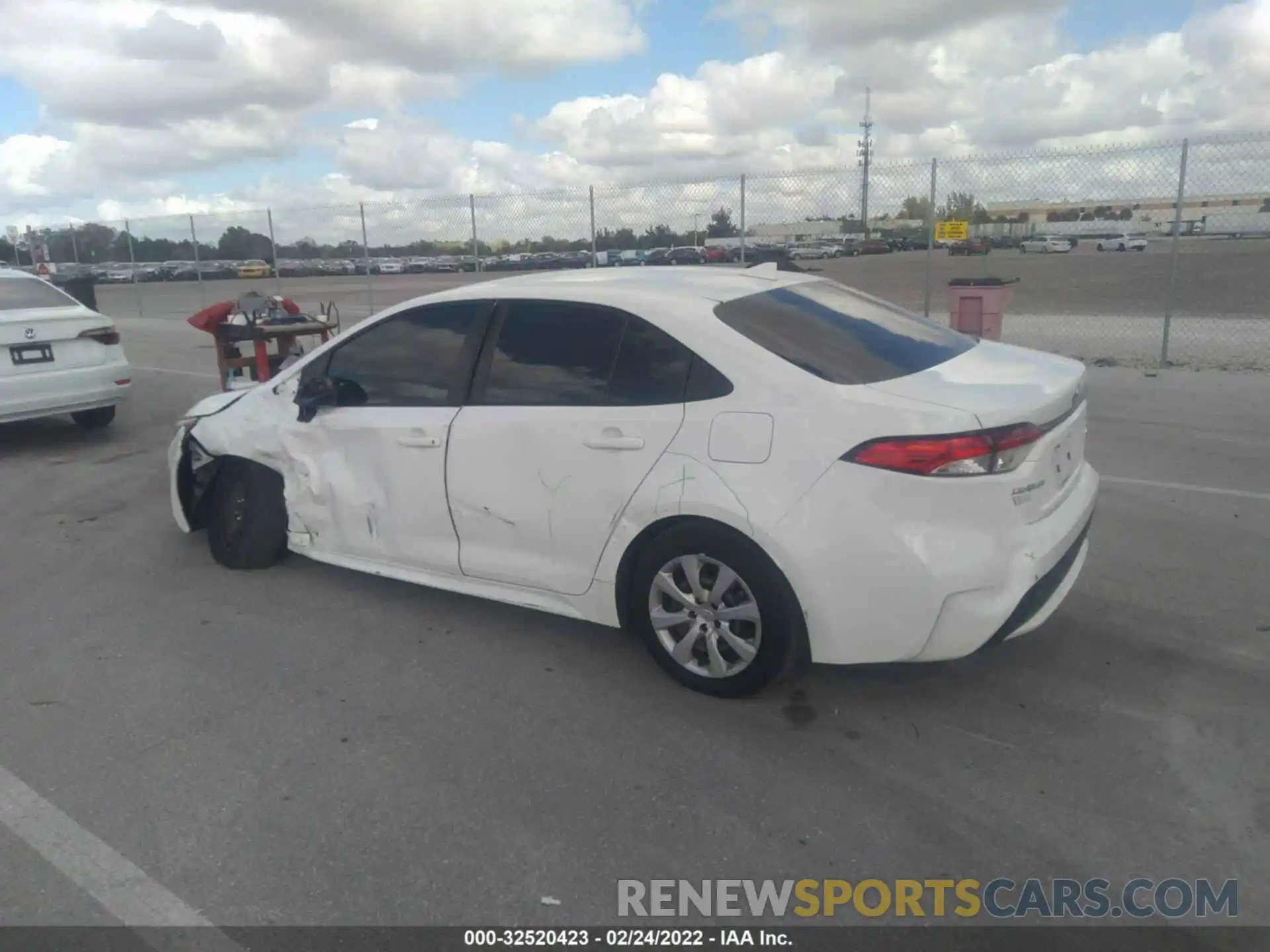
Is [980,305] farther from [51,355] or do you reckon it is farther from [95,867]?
[95,867]

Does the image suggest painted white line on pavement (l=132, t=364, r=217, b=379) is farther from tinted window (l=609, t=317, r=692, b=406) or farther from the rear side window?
tinted window (l=609, t=317, r=692, b=406)

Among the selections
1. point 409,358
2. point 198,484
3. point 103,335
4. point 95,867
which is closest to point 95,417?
point 103,335

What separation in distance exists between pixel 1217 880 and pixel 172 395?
11328 mm

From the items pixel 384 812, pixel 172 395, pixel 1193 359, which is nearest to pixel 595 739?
pixel 384 812

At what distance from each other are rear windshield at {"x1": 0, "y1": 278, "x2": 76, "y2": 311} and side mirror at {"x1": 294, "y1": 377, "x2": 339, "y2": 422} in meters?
4.96

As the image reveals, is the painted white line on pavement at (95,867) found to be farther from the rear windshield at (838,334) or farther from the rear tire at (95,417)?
the rear tire at (95,417)

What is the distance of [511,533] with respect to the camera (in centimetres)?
409

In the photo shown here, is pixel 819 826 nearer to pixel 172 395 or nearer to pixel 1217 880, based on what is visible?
pixel 1217 880

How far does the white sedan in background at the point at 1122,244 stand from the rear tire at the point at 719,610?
86.1 feet

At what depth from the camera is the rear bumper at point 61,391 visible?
25.9 feet

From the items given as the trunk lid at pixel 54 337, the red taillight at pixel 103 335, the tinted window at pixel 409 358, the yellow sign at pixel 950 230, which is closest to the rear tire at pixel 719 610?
the tinted window at pixel 409 358

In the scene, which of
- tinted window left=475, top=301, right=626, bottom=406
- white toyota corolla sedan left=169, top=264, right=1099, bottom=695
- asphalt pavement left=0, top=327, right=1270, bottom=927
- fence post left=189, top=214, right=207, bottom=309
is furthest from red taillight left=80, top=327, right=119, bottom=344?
fence post left=189, top=214, right=207, bottom=309

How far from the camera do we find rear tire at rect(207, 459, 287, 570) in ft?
16.7

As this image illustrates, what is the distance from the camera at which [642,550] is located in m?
3.74
